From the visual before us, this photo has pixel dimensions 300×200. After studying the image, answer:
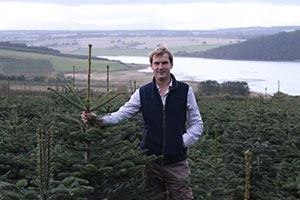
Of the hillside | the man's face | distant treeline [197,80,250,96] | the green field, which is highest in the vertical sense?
the man's face

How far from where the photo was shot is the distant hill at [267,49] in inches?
5463

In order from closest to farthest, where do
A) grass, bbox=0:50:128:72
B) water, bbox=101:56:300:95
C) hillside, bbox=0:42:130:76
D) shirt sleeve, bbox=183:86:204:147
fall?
shirt sleeve, bbox=183:86:204:147
water, bbox=101:56:300:95
hillside, bbox=0:42:130:76
grass, bbox=0:50:128:72

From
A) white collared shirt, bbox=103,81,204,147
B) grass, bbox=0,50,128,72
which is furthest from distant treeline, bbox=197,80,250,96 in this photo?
white collared shirt, bbox=103,81,204,147

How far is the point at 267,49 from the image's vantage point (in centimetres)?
14425

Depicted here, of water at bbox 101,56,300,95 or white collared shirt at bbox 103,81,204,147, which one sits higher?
white collared shirt at bbox 103,81,204,147

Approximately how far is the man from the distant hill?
140719mm

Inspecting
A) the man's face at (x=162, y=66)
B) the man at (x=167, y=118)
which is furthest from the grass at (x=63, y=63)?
the man's face at (x=162, y=66)

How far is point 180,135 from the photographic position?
475 cm

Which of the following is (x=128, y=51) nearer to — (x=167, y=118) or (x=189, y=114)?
(x=189, y=114)

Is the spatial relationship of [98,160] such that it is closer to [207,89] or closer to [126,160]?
[126,160]

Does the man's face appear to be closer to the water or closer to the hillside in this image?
the water

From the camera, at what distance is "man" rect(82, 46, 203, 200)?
4.69m

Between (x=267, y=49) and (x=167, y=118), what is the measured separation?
146847mm

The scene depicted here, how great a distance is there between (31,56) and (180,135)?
101 m
